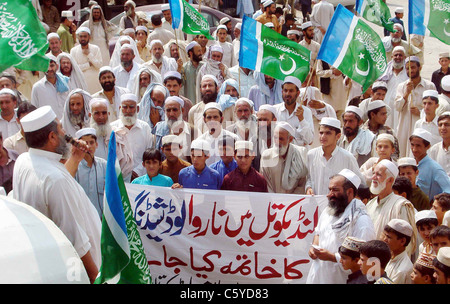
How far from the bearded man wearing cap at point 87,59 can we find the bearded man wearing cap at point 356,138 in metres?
4.80

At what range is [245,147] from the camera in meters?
6.33

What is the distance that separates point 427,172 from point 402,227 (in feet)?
5.75

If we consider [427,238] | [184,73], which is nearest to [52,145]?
[427,238]

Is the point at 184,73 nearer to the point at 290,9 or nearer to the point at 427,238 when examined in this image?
the point at 427,238

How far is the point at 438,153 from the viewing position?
7.34 m

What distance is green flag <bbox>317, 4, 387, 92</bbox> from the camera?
24.0ft

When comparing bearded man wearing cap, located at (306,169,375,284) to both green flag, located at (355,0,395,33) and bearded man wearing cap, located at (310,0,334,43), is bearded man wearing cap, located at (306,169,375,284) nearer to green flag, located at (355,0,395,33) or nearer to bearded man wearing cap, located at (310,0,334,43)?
green flag, located at (355,0,395,33)

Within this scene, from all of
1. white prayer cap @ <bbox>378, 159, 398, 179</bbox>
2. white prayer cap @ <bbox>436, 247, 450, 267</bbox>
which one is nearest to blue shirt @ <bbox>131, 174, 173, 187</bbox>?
white prayer cap @ <bbox>378, 159, 398, 179</bbox>

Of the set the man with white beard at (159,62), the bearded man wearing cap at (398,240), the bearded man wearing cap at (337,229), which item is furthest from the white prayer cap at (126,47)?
the bearded man wearing cap at (398,240)

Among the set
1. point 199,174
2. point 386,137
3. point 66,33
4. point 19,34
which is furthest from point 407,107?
point 66,33

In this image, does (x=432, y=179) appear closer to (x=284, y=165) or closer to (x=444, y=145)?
(x=444, y=145)

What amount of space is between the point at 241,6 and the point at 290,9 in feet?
6.20

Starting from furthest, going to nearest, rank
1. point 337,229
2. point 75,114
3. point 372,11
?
1. point 372,11
2. point 75,114
3. point 337,229
